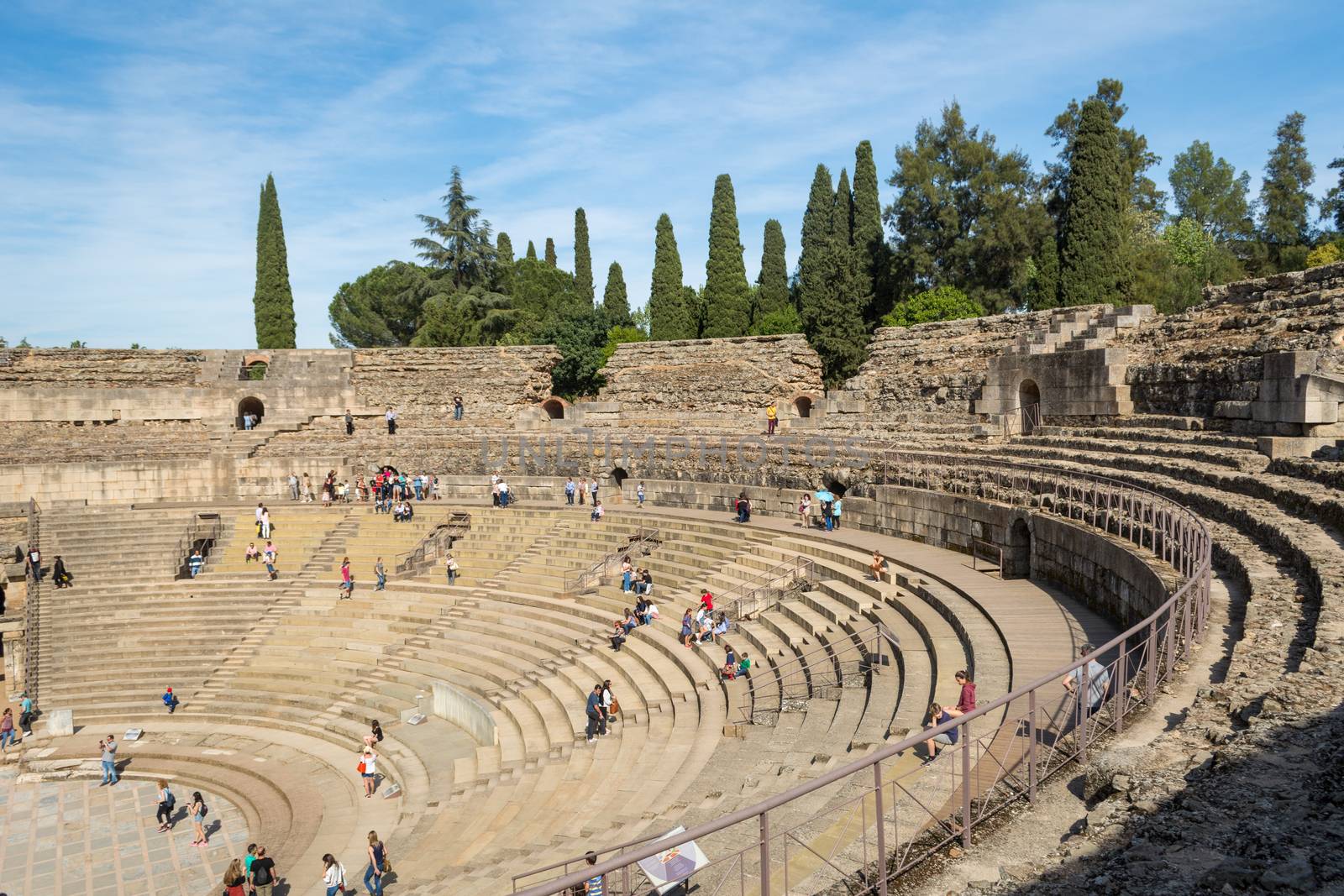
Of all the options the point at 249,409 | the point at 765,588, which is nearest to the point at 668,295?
the point at 249,409

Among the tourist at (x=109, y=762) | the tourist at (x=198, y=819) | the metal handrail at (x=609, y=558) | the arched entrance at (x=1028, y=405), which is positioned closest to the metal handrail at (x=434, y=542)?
the metal handrail at (x=609, y=558)

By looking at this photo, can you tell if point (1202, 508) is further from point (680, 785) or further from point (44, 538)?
point (44, 538)

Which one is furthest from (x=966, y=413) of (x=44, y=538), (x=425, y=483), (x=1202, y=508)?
(x=44, y=538)

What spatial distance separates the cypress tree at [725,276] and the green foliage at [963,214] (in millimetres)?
7753

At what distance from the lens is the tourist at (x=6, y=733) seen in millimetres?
16656

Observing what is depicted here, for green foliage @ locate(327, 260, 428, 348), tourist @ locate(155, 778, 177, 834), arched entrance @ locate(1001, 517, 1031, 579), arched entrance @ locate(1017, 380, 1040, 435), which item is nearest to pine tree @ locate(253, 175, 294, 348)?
green foliage @ locate(327, 260, 428, 348)

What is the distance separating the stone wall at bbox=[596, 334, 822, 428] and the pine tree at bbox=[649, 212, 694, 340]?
8.57 meters

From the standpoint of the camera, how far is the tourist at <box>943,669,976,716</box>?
823 centimetres

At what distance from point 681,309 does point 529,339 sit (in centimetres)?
770

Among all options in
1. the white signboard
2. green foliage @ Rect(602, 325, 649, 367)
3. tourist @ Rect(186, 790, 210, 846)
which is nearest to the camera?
the white signboard

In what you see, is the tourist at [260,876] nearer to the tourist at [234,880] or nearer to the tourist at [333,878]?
the tourist at [234,880]

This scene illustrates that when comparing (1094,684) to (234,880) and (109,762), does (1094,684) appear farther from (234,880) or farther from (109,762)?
(109,762)

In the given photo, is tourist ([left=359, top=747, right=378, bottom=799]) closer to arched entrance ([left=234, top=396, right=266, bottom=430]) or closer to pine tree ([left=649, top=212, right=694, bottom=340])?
arched entrance ([left=234, top=396, right=266, bottom=430])

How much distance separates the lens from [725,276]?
1583 inches
